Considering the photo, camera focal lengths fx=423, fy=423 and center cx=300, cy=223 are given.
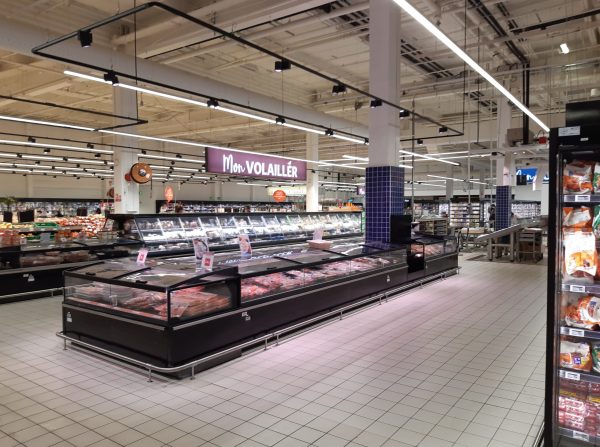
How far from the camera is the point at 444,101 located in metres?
17.7

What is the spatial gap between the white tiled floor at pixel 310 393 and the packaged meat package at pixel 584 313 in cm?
114

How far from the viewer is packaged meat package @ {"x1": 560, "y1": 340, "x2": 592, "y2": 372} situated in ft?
9.45

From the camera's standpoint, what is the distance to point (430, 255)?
10.3 metres

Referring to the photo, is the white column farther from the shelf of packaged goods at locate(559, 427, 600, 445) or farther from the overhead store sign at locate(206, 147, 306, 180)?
the shelf of packaged goods at locate(559, 427, 600, 445)

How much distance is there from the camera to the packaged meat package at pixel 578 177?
287 cm

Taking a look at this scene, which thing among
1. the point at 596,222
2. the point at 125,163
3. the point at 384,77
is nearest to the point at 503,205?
the point at 384,77

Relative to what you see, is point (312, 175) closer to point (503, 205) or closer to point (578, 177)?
point (503, 205)

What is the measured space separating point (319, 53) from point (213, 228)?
620 centimetres

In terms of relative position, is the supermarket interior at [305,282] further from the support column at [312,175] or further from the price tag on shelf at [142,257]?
the support column at [312,175]

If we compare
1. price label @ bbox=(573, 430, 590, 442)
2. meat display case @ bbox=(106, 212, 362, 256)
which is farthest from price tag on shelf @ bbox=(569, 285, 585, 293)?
meat display case @ bbox=(106, 212, 362, 256)

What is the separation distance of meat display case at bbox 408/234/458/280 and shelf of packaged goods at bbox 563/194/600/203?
6.68 m

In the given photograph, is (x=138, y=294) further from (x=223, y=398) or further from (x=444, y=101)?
(x=444, y=101)

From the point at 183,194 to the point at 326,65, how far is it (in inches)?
888

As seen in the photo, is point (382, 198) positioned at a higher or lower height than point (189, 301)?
higher
